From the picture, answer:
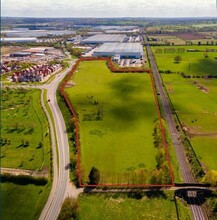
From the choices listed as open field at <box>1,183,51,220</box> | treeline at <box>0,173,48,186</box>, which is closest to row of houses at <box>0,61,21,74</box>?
treeline at <box>0,173,48,186</box>

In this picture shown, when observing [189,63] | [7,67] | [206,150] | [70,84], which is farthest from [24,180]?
[189,63]

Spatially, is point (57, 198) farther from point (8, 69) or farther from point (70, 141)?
point (8, 69)

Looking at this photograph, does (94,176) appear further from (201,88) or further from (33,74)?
(33,74)

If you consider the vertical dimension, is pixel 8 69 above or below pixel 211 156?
above

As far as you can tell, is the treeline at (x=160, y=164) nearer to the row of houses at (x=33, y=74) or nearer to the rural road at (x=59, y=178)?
the rural road at (x=59, y=178)

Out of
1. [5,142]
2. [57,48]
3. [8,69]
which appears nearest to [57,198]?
[5,142]

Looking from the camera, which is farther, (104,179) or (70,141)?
(70,141)
